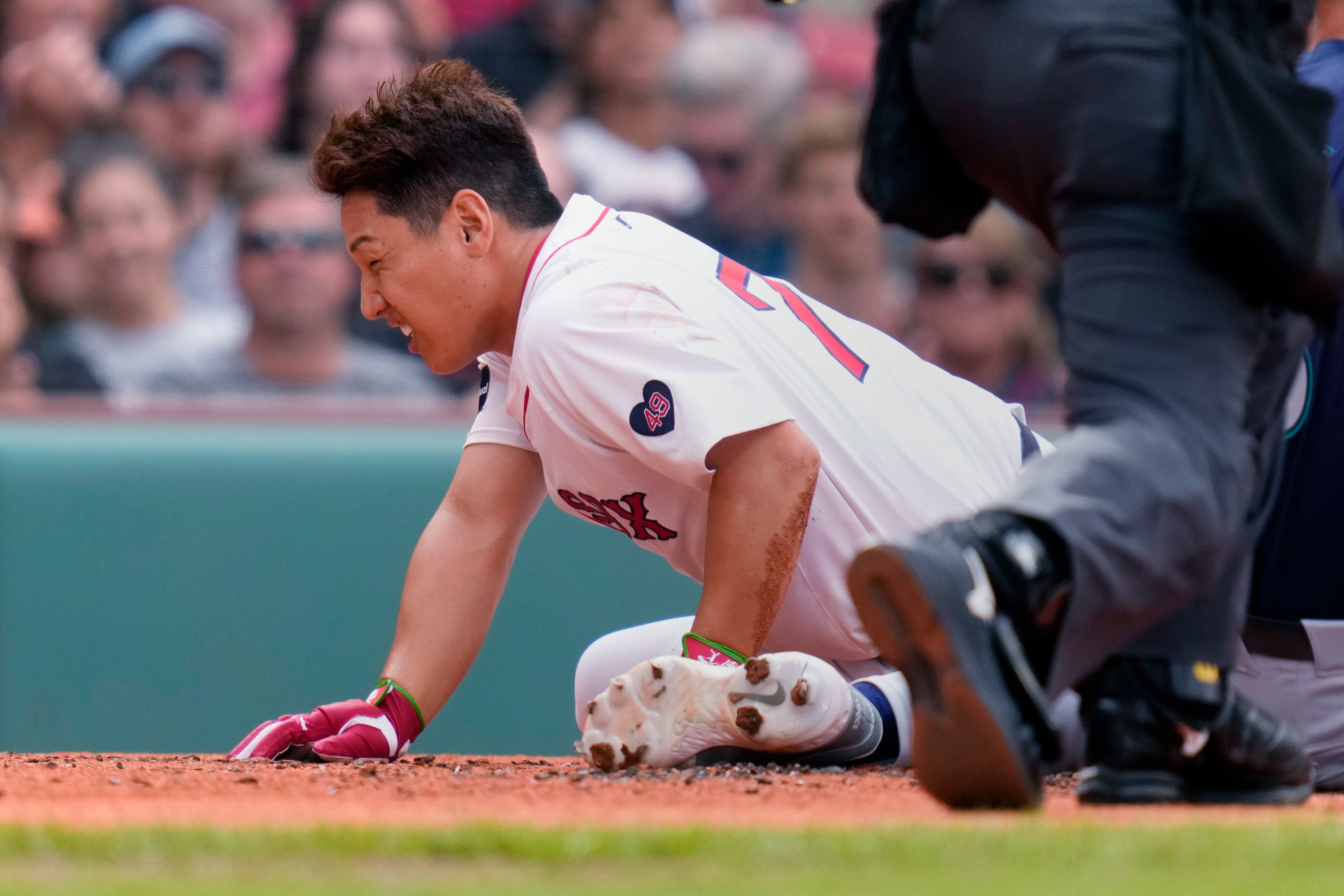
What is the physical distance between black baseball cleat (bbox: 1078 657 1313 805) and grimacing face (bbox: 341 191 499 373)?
2.64 ft

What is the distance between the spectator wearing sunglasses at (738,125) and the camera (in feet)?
8.95

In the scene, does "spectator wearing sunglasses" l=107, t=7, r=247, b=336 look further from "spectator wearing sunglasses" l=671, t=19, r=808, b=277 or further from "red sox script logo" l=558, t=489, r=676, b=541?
"red sox script logo" l=558, t=489, r=676, b=541

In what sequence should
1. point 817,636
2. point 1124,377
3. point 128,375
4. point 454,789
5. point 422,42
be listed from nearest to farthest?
point 1124,377, point 454,789, point 817,636, point 128,375, point 422,42

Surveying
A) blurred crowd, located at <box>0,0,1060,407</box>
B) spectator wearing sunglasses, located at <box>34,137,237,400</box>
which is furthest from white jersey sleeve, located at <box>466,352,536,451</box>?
spectator wearing sunglasses, located at <box>34,137,237,400</box>

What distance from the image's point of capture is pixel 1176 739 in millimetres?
1021

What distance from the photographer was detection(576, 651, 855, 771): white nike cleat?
1.26 m

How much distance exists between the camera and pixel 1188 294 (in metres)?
0.96

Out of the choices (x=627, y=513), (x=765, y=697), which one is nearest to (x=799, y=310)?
(x=627, y=513)

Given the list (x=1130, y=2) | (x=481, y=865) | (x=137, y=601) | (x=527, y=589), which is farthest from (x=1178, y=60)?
(x=137, y=601)

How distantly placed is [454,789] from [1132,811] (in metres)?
0.52

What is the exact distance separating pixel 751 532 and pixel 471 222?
48 centimetres

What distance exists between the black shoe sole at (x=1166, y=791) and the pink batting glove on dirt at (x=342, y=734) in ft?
2.69

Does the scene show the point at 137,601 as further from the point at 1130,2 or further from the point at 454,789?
the point at 1130,2

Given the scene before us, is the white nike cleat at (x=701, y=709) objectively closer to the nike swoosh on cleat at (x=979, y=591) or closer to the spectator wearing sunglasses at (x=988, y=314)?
the nike swoosh on cleat at (x=979, y=591)
